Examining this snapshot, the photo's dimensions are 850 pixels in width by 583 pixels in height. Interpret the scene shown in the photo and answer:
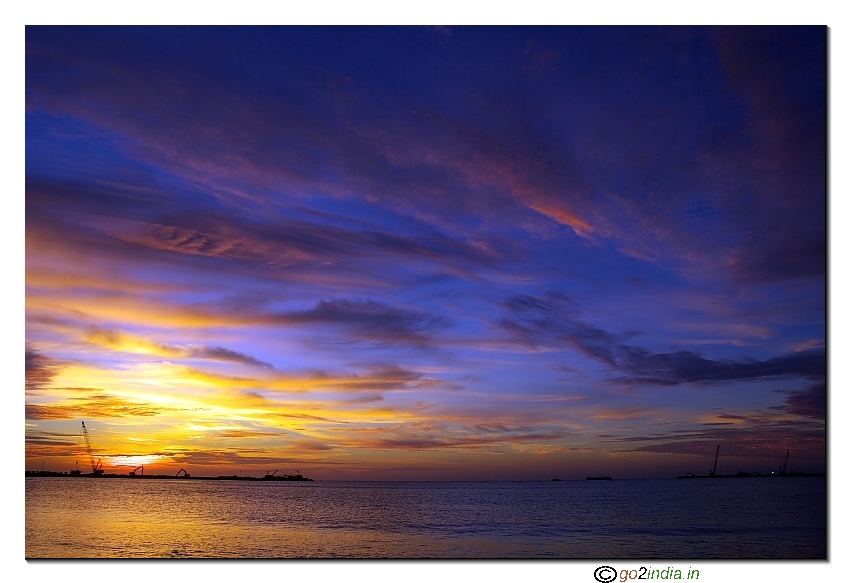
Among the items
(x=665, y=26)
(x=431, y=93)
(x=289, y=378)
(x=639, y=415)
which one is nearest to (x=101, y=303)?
(x=289, y=378)

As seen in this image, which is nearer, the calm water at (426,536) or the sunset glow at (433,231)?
the sunset glow at (433,231)

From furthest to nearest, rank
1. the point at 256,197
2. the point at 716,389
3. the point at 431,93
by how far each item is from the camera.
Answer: the point at 716,389
the point at 256,197
the point at 431,93

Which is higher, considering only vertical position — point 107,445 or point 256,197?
point 256,197

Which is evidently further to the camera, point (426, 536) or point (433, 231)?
point (426, 536)

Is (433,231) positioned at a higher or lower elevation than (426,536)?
higher

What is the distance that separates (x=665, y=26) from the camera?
8352 millimetres

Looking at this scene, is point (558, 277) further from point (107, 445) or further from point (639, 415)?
point (107, 445)

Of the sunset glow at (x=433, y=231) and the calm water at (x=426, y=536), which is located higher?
the sunset glow at (x=433, y=231)

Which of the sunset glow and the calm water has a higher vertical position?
the sunset glow

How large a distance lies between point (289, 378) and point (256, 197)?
13.3 ft

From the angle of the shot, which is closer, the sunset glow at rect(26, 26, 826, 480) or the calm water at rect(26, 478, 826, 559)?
the sunset glow at rect(26, 26, 826, 480)
